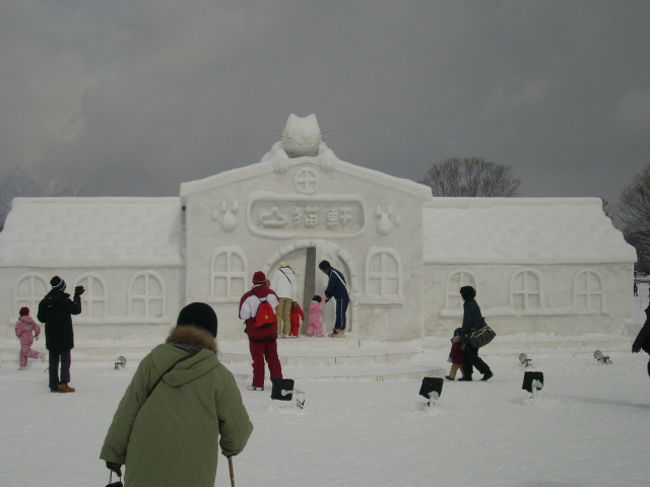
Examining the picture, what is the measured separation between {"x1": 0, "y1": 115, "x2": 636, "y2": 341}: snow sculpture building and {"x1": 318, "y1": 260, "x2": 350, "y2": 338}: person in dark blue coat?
470 millimetres

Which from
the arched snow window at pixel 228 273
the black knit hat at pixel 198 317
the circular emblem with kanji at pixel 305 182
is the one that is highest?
the circular emblem with kanji at pixel 305 182

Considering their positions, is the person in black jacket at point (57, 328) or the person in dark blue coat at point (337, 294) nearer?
the person in black jacket at point (57, 328)

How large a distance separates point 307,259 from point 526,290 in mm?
5680

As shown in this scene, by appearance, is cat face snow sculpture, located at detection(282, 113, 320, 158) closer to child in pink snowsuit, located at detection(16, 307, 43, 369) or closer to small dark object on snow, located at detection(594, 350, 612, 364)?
child in pink snowsuit, located at detection(16, 307, 43, 369)

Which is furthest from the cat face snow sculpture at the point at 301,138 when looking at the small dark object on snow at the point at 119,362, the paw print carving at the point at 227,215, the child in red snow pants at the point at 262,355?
the child in red snow pants at the point at 262,355

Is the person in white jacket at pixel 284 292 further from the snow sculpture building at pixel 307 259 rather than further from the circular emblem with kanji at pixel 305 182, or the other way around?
the circular emblem with kanji at pixel 305 182

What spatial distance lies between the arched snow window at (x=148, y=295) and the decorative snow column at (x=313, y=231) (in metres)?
1.01

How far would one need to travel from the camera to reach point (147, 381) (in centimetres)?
409

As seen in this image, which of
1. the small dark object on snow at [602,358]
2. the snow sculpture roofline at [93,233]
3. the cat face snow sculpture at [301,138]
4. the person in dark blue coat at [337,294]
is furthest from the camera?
the cat face snow sculpture at [301,138]

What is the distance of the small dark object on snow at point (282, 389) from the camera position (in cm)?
914

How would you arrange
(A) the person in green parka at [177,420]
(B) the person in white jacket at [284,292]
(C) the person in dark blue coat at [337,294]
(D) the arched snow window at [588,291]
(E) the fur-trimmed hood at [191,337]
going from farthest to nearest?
1. (D) the arched snow window at [588,291]
2. (C) the person in dark blue coat at [337,294]
3. (B) the person in white jacket at [284,292]
4. (E) the fur-trimmed hood at [191,337]
5. (A) the person in green parka at [177,420]

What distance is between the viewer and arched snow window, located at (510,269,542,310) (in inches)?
739

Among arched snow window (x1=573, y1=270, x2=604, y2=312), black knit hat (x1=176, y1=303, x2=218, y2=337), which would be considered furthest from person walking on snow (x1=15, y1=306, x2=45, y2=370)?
arched snow window (x1=573, y1=270, x2=604, y2=312)

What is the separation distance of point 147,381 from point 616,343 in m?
16.6
